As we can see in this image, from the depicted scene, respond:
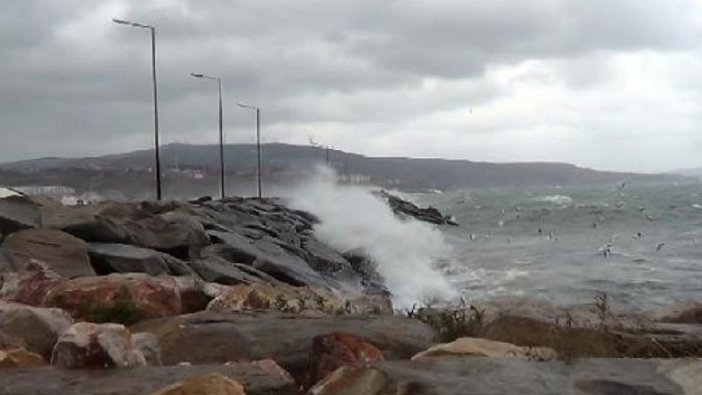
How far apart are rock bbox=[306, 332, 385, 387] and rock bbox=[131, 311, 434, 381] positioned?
287 mm

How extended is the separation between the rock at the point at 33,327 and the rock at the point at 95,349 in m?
0.81

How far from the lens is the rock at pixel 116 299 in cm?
787

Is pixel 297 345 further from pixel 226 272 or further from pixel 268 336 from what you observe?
pixel 226 272

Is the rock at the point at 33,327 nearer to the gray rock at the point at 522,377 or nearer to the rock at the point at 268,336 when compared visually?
the rock at the point at 268,336

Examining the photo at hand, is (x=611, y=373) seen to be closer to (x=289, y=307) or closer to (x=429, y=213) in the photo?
(x=289, y=307)

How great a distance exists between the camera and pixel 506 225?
65.2 m

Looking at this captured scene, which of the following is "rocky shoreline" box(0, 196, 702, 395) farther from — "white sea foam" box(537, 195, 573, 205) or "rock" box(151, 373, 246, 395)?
"white sea foam" box(537, 195, 573, 205)

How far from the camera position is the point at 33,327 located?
671 cm

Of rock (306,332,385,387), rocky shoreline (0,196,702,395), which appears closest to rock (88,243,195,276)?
rocky shoreline (0,196,702,395)

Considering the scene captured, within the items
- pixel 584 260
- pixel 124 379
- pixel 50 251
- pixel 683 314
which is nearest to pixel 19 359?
pixel 124 379

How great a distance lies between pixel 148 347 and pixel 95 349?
1.98 ft

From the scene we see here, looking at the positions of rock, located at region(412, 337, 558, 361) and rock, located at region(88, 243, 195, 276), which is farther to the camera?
rock, located at region(88, 243, 195, 276)

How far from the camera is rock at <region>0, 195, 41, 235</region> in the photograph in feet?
49.0

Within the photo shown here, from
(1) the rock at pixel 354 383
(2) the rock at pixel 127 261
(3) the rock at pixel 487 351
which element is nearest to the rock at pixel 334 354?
(3) the rock at pixel 487 351
